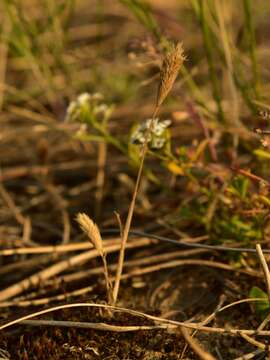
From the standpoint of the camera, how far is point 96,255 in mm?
1651

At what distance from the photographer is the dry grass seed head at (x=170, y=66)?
1081 millimetres

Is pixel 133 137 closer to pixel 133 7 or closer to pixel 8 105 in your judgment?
pixel 133 7

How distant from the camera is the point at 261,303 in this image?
1338 mm

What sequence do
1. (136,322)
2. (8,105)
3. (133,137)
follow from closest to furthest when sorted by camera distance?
(136,322)
(133,137)
(8,105)

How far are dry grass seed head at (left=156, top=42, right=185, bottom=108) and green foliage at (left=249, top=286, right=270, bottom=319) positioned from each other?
0.53 meters

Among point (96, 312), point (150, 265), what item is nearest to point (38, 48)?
point (150, 265)

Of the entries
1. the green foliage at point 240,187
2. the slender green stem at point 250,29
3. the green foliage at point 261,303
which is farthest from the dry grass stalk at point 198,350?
the slender green stem at point 250,29

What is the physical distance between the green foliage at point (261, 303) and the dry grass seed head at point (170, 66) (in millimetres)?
531

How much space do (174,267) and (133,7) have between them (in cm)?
84

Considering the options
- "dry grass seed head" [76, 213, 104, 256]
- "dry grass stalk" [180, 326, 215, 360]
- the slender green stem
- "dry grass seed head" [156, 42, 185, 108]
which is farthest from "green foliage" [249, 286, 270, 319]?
the slender green stem

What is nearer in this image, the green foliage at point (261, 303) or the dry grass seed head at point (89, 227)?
the dry grass seed head at point (89, 227)

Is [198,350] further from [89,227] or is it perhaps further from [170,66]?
[170,66]

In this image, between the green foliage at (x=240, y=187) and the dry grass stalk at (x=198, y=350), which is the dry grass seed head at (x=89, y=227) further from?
the green foliage at (x=240, y=187)

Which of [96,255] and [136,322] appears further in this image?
[96,255]
